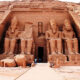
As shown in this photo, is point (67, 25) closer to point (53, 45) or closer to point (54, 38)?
point (54, 38)

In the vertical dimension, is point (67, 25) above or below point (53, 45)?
above

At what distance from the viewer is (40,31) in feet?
51.9

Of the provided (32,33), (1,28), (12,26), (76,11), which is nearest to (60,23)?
(76,11)

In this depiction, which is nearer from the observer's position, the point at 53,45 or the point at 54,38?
the point at 53,45

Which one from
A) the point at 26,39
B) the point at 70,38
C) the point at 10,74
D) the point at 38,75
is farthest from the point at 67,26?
the point at 10,74

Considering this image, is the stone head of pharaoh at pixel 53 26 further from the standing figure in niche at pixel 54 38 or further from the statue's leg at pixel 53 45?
the statue's leg at pixel 53 45

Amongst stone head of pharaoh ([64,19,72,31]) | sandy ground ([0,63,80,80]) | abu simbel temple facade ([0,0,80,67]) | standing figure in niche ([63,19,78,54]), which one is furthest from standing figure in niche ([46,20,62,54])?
sandy ground ([0,63,80,80])

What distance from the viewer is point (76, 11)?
579 inches

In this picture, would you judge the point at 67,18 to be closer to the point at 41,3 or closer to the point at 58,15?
the point at 58,15

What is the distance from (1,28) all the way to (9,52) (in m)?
2.52

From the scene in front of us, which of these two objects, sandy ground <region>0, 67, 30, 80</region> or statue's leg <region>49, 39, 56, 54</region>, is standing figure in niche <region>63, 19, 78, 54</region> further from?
sandy ground <region>0, 67, 30, 80</region>

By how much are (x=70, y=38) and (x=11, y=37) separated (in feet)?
18.8

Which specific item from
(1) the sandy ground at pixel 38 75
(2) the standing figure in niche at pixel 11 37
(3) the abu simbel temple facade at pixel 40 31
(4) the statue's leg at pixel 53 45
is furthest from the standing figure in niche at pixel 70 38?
(1) the sandy ground at pixel 38 75

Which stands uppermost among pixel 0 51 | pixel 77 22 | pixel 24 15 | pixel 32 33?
pixel 24 15
